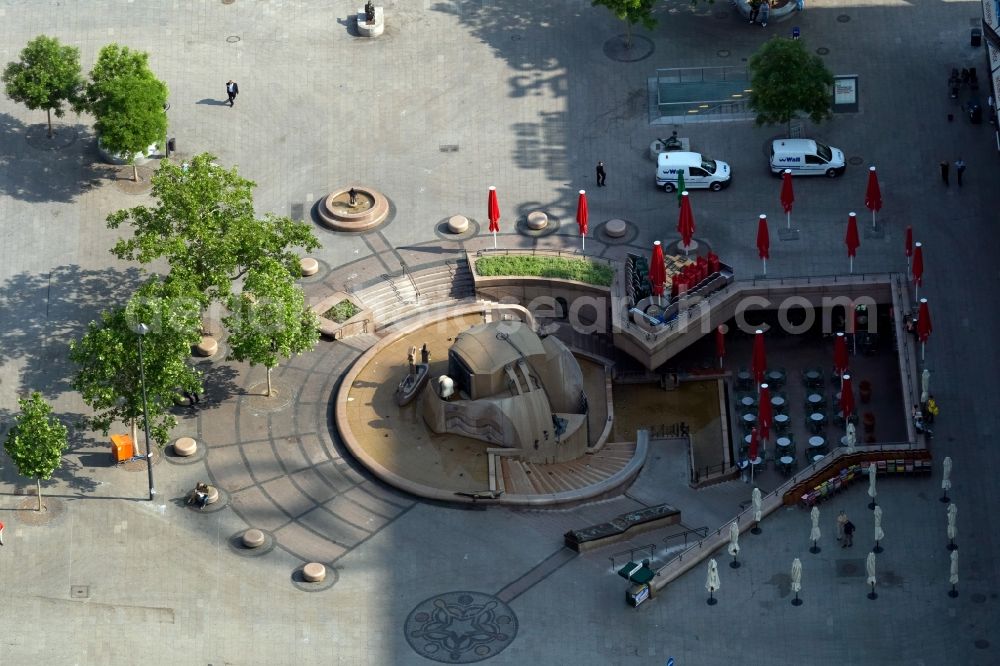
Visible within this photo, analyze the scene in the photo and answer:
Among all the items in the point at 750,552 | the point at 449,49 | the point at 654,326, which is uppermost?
the point at 449,49

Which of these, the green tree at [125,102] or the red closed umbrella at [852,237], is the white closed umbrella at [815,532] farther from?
the green tree at [125,102]

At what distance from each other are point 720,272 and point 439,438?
19530mm

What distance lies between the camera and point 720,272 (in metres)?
141

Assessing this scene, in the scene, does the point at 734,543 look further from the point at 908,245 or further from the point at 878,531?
the point at 908,245

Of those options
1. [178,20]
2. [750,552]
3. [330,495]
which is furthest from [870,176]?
[178,20]

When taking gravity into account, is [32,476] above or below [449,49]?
below

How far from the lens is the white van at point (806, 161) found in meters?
148

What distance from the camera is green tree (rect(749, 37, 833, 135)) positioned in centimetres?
14750

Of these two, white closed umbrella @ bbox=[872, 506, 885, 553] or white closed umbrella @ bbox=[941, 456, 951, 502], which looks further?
white closed umbrella @ bbox=[941, 456, 951, 502]

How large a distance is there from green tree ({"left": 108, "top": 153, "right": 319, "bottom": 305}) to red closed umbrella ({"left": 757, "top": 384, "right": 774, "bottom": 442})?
25989 millimetres

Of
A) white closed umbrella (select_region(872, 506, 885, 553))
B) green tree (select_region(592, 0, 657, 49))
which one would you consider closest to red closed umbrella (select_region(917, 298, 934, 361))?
white closed umbrella (select_region(872, 506, 885, 553))

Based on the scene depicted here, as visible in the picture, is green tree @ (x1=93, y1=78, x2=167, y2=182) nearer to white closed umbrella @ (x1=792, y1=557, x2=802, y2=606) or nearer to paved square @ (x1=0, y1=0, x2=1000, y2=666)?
paved square @ (x1=0, y1=0, x2=1000, y2=666)

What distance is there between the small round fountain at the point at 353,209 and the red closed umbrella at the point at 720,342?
20864mm

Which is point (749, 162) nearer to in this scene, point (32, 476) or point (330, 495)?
point (330, 495)
